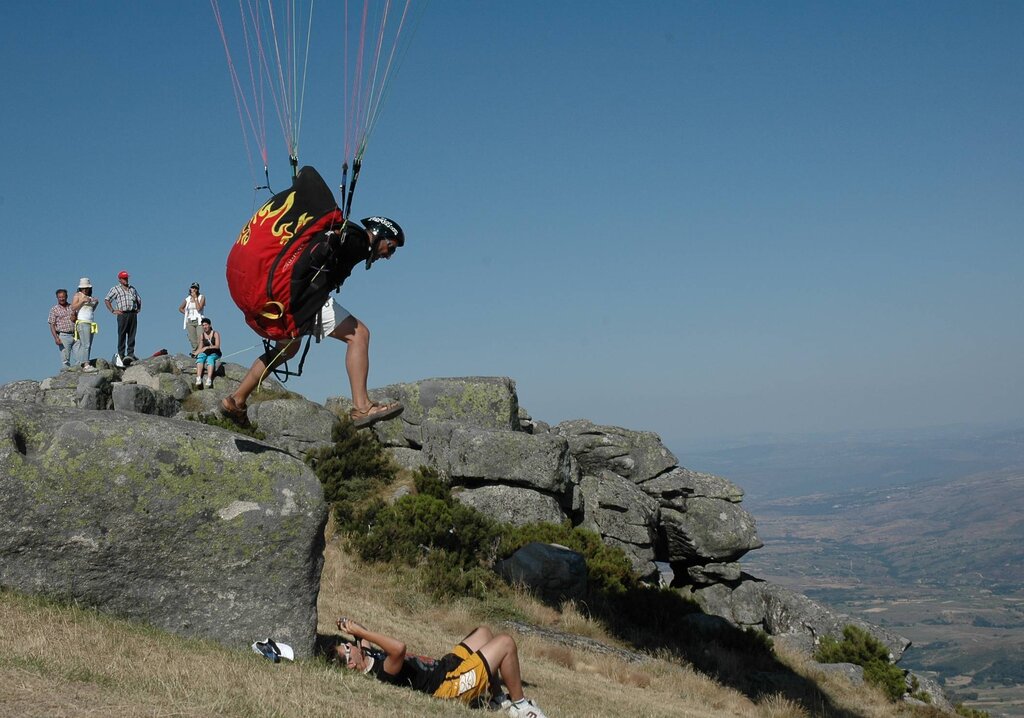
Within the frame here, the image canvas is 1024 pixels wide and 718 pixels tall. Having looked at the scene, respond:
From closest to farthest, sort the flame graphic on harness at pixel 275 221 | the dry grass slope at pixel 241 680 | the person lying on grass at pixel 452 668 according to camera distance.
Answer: the dry grass slope at pixel 241 680 → the flame graphic on harness at pixel 275 221 → the person lying on grass at pixel 452 668

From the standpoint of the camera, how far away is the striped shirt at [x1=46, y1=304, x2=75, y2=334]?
854 inches

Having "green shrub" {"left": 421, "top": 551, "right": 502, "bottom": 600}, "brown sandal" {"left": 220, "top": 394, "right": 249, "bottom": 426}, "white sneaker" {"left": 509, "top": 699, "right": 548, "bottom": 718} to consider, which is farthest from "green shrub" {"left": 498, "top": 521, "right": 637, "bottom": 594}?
"brown sandal" {"left": 220, "top": 394, "right": 249, "bottom": 426}

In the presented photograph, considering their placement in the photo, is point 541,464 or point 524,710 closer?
point 524,710

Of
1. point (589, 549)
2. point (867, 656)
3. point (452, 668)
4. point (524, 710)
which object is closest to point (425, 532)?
point (589, 549)

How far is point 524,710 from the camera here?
899 centimetres

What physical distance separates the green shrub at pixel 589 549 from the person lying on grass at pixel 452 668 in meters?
8.47

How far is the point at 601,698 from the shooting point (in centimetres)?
1112

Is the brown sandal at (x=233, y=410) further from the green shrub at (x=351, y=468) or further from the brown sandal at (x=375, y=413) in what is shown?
the green shrub at (x=351, y=468)

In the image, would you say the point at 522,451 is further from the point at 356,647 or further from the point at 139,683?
the point at 139,683

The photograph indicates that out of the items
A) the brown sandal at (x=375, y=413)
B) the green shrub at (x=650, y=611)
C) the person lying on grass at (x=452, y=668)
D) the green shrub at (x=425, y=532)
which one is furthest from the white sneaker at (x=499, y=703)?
the green shrub at (x=650, y=611)

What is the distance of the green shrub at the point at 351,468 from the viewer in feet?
62.4

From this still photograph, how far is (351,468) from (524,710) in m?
11.8

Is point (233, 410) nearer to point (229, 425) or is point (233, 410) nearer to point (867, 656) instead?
point (229, 425)

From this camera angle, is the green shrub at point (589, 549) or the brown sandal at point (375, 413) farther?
the green shrub at point (589, 549)
